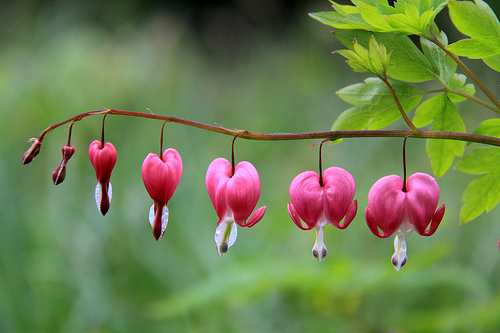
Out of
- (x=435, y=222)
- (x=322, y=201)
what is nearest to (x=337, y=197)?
(x=322, y=201)

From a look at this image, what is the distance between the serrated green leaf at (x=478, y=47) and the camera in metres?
0.62

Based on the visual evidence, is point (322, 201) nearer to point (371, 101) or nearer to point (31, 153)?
point (371, 101)

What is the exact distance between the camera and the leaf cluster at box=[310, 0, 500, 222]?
0.62 m

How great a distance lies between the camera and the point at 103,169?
2.28 feet

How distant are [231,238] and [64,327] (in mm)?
2128

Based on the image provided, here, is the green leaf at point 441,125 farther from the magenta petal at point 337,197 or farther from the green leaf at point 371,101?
the magenta petal at point 337,197

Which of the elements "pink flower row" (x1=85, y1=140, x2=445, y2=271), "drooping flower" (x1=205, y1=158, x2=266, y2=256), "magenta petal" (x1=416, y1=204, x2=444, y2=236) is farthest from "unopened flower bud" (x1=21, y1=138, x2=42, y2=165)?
"magenta petal" (x1=416, y1=204, x2=444, y2=236)

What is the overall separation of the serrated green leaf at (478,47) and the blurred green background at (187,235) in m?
→ 1.18

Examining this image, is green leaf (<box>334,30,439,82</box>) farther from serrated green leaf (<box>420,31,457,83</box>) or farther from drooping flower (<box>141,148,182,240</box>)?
drooping flower (<box>141,148,182,240</box>)

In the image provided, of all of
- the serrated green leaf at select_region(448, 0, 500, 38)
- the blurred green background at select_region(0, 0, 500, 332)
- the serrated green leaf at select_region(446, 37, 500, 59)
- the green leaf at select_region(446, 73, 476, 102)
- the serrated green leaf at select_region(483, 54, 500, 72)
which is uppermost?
the serrated green leaf at select_region(448, 0, 500, 38)

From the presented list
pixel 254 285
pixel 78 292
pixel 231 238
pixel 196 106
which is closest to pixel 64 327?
pixel 78 292

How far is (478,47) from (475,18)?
40 mm

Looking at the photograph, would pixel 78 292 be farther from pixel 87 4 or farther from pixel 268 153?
pixel 87 4

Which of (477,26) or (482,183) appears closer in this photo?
(477,26)
